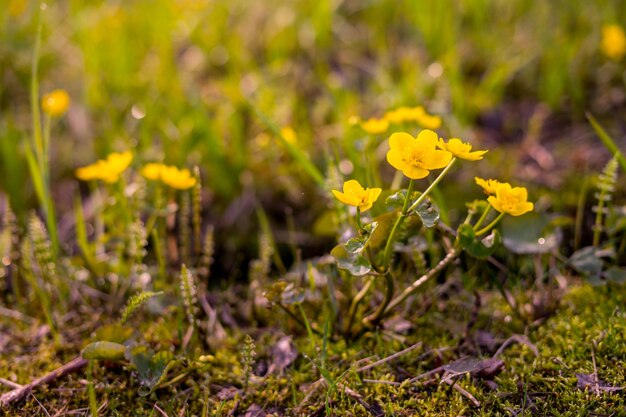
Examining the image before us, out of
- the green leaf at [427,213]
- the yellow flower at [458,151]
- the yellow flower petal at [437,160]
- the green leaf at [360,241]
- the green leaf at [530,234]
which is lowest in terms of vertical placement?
the green leaf at [530,234]

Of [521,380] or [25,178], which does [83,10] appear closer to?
[25,178]

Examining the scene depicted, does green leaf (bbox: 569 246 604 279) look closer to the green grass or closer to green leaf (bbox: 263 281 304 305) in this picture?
the green grass

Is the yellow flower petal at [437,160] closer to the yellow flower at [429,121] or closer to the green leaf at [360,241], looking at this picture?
the green leaf at [360,241]

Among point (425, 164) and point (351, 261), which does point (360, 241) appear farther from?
point (425, 164)

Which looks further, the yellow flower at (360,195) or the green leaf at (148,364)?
the green leaf at (148,364)

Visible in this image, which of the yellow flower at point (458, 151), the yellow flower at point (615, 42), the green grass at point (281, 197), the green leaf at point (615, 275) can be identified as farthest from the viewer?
the yellow flower at point (615, 42)

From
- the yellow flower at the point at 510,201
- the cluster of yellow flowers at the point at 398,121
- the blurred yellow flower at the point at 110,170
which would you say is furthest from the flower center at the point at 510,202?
the blurred yellow flower at the point at 110,170

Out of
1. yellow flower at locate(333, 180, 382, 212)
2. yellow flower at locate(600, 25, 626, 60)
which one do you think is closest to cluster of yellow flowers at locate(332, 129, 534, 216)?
yellow flower at locate(333, 180, 382, 212)
